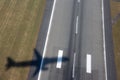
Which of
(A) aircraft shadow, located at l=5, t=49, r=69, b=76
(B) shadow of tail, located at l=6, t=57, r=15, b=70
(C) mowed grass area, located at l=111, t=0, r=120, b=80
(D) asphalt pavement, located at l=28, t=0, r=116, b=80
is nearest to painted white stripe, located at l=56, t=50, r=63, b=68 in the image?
(D) asphalt pavement, located at l=28, t=0, r=116, b=80

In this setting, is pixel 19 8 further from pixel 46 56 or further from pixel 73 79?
pixel 73 79

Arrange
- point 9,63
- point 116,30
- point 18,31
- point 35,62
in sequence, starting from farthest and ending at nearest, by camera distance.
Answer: point 116,30
point 18,31
point 35,62
point 9,63

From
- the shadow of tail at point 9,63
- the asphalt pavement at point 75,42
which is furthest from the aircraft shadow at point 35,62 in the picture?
the asphalt pavement at point 75,42

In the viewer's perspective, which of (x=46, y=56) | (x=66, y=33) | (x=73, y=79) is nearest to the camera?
(x=73, y=79)

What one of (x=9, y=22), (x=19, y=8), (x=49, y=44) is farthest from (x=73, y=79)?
(x=19, y=8)

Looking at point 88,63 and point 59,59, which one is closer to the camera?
point 88,63

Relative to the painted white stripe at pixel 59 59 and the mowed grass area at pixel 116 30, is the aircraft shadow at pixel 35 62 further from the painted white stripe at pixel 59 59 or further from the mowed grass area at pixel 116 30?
the mowed grass area at pixel 116 30

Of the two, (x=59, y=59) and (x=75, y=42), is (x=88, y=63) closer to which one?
(x=59, y=59)

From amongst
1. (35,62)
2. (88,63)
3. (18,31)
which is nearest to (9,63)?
(35,62)
